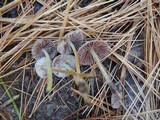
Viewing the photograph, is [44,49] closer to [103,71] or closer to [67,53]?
[67,53]

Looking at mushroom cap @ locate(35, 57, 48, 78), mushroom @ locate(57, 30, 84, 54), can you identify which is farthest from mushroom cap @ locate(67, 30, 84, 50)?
mushroom cap @ locate(35, 57, 48, 78)

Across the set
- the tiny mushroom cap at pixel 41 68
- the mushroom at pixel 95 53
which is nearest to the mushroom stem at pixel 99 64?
the mushroom at pixel 95 53

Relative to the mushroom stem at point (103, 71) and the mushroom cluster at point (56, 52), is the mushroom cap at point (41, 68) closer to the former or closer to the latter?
the mushroom cluster at point (56, 52)

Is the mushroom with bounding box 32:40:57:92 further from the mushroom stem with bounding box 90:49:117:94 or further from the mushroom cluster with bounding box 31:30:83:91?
the mushroom stem with bounding box 90:49:117:94

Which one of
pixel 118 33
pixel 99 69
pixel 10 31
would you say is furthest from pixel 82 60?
pixel 10 31

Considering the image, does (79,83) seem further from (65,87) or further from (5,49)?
(5,49)

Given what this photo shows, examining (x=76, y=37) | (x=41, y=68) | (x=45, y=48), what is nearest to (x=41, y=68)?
(x=41, y=68)
